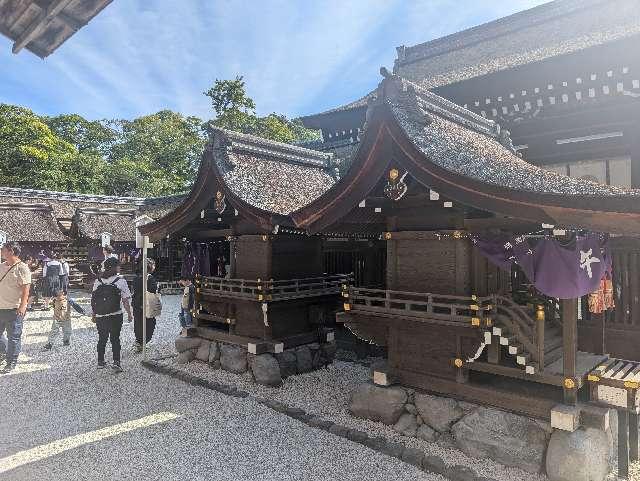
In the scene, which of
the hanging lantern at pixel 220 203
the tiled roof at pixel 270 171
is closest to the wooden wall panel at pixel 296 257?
→ the tiled roof at pixel 270 171

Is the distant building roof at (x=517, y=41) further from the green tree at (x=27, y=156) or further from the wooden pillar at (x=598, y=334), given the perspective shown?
the green tree at (x=27, y=156)

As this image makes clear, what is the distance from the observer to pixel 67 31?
9.76ft

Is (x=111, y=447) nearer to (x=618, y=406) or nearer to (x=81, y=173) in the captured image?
(x=618, y=406)

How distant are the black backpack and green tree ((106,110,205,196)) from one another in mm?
35555

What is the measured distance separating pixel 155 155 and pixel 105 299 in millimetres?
45357

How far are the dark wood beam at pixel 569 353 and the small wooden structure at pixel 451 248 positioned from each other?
0.04ft

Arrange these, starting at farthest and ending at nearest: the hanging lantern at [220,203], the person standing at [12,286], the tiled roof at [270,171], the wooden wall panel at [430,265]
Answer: the hanging lantern at [220,203], the tiled roof at [270,171], the person standing at [12,286], the wooden wall panel at [430,265]

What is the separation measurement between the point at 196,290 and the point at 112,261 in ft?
7.01

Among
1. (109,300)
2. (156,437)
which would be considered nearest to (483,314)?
(156,437)

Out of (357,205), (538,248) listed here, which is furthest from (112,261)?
(538,248)

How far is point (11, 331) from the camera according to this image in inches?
365

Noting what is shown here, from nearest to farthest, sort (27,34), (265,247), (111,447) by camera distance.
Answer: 1. (27,34)
2. (111,447)
3. (265,247)

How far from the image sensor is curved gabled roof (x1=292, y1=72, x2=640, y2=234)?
4.71 meters

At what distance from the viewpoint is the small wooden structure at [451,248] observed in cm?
541
